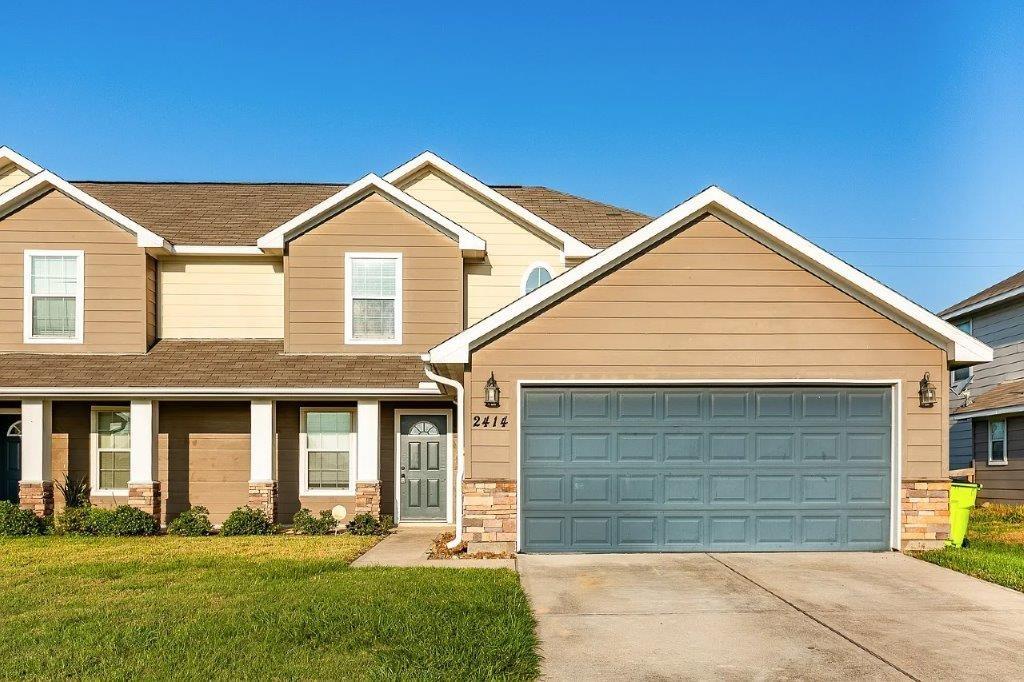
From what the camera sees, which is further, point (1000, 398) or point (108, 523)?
point (1000, 398)

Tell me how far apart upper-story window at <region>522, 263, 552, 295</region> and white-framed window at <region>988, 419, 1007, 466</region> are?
39.3 feet

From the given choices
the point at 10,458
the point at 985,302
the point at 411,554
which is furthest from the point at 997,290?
the point at 10,458

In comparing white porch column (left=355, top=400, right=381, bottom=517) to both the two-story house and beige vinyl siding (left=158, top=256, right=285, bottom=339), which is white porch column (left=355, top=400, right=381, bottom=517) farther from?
beige vinyl siding (left=158, top=256, right=285, bottom=339)

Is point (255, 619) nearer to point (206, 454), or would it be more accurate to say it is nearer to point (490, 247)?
point (206, 454)

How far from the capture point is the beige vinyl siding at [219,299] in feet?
51.3

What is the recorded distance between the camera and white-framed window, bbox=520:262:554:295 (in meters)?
16.0

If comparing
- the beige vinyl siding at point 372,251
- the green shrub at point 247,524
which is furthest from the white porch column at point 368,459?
the green shrub at point 247,524

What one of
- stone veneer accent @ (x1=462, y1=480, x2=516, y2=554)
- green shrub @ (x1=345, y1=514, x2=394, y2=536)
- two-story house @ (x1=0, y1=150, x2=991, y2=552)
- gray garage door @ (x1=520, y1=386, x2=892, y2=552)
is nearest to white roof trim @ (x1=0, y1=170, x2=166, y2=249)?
two-story house @ (x1=0, y1=150, x2=991, y2=552)

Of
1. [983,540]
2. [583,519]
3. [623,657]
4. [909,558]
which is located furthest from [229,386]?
[983,540]

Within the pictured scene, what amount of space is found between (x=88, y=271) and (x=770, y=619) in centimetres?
1291

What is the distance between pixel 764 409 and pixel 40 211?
12921 mm

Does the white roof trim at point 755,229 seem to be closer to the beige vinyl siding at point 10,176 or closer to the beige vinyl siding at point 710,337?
the beige vinyl siding at point 710,337

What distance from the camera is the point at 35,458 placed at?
13.9m

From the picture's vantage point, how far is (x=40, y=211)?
49.2 feet
